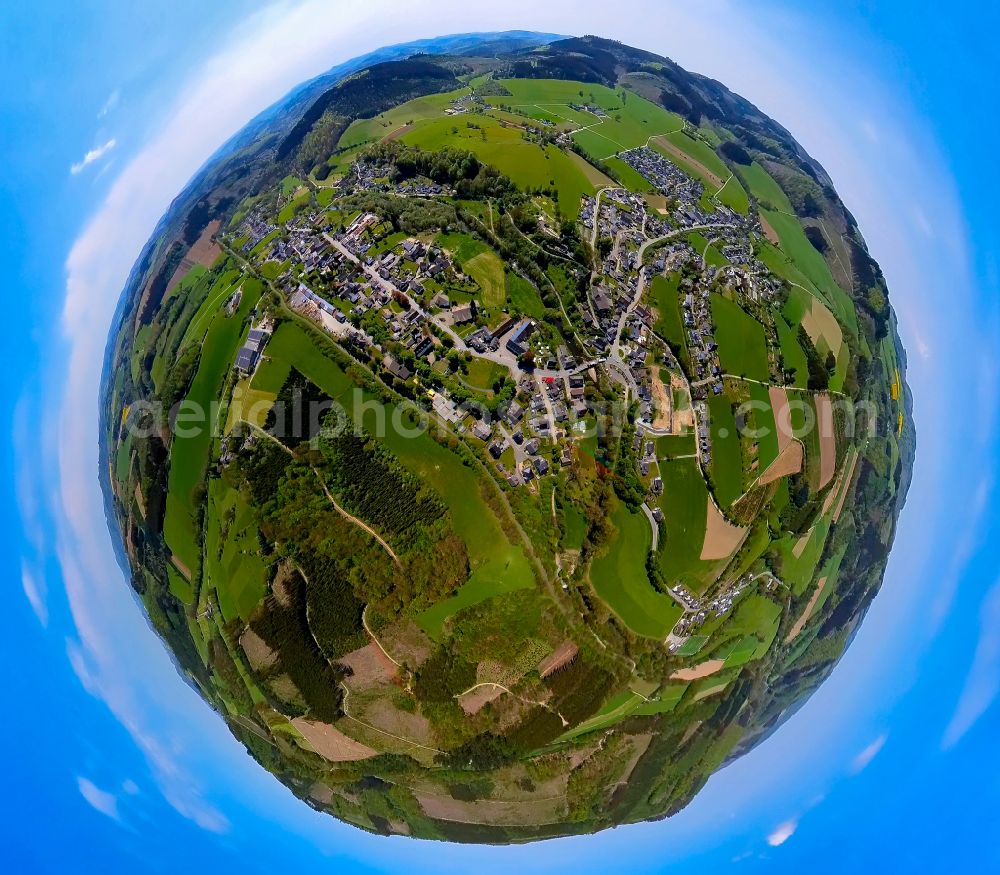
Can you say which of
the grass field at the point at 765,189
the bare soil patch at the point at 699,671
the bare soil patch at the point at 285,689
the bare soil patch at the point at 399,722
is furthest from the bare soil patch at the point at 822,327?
the bare soil patch at the point at 285,689

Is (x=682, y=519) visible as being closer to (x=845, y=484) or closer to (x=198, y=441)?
(x=845, y=484)

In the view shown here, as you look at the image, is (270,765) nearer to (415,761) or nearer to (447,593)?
(415,761)

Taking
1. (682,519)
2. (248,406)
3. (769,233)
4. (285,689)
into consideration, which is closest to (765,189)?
(769,233)

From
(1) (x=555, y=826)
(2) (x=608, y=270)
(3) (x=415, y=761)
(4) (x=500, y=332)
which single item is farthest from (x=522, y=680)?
(2) (x=608, y=270)

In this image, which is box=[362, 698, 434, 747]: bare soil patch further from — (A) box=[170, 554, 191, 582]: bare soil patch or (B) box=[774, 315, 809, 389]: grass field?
(B) box=[774, 315, 809, 389]: grass field

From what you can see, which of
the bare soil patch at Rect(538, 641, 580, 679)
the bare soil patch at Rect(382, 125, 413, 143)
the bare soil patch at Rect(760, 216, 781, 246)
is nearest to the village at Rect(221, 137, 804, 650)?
the bare soil patch at Rect(382, 125, 413, 143)

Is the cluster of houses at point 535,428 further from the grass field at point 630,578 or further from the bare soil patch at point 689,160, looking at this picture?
the bare soil patch at point 689,160

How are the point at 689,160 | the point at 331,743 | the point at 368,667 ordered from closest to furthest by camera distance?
the point at 368,667 < the point at 331,743 < the point at 689,160
